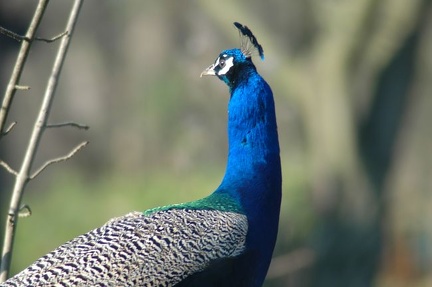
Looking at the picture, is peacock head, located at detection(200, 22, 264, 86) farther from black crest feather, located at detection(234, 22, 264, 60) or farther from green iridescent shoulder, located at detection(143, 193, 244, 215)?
green iridescent shoulder, located at detection(143, 193, 244, 215)

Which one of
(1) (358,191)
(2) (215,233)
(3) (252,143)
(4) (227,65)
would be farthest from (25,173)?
(1) (358,191)

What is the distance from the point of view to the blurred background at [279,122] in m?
8.45

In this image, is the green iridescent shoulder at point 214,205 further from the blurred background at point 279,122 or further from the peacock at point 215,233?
the blurred background at point 279,122

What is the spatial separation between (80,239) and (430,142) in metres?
10.6

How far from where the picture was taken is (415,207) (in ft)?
39.7

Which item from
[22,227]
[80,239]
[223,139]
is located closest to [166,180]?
[223,139]

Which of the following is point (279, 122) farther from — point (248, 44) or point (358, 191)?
point (248, 44)

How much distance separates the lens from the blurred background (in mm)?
8445

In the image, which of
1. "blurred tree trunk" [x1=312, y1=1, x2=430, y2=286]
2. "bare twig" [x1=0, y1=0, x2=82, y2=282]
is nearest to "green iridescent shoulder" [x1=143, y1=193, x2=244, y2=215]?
"bare twig" [x1=0, y1=0, x2=82, y2=282]

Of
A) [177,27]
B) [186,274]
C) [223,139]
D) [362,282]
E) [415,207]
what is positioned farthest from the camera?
[177,27]

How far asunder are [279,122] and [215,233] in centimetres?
786

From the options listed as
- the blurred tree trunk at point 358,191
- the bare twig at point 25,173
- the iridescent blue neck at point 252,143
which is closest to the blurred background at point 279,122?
the blurred tree trunk at point 358,191

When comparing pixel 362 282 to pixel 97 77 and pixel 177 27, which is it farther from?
pixel 97 77

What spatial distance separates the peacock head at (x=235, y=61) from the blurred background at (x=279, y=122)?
2.95 meters
